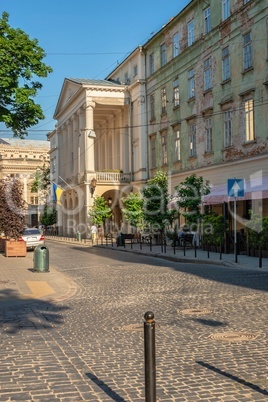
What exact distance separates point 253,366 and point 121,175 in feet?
142

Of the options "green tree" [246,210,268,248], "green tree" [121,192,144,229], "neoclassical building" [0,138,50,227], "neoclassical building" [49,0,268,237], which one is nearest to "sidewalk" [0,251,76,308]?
"green tree" [246,210,268,248]

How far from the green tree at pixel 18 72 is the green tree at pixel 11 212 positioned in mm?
5436

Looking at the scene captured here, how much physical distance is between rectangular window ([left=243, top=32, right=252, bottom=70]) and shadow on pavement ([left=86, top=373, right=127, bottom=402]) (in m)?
24.6

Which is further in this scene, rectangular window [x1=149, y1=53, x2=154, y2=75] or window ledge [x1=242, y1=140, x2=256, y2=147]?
rectangular window [x1=149, y1=53, x2=154, y2=75]

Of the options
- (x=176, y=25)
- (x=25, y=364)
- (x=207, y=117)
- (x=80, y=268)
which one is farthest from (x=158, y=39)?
(x=25, y=364)

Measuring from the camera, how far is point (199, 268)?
19328mm

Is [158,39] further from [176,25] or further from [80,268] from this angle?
[80,268]

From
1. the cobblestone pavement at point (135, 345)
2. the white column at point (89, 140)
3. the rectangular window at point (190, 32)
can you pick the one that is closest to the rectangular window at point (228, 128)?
the rectangular window at point (190, 32)

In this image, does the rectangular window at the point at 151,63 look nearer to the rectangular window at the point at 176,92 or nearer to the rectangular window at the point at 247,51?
the rectangular window at the point at 176,92

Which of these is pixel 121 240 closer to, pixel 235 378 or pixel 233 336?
pixel 233 336

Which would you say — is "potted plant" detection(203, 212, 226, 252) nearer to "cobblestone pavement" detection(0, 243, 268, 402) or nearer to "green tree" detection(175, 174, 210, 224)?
"green tree" detection(175, 174, 210, 224)

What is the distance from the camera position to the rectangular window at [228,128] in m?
30.5

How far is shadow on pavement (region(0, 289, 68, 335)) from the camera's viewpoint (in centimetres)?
944

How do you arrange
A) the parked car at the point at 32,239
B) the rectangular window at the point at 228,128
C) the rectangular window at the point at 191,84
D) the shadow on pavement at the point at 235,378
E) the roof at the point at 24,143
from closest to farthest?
1. the shadow on pavement at the point at 235,378
2. the rectangular window at the point at 228,128
3. the parked car at the point at 32,239
4. the rectangular window at the point at 191,84
5. the roof at the point at 24,143
